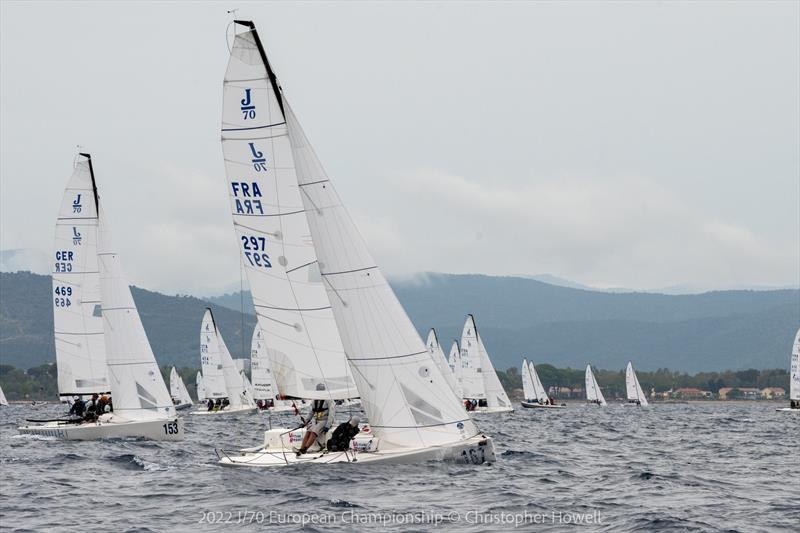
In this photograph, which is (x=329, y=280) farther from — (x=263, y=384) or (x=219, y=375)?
(x=219, y=375)

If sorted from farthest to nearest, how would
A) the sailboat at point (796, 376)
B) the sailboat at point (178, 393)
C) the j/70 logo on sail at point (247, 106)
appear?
the sailboat at point (178, 393), the sailboat at point (796, 376), the j/70 logo on sail at point (247, 106)

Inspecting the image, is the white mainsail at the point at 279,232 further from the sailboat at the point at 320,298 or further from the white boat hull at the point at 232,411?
the white boat hull at the point at 232,411

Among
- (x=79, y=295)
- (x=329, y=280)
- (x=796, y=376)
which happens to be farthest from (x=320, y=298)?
(x=796, y=376)

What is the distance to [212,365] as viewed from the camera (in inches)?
3880

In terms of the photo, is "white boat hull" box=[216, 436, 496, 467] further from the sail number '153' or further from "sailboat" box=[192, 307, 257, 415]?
"sailboat" box=[192, 307, 257, 415]

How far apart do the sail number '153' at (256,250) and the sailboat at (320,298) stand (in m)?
0.03

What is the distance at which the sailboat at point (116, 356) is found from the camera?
41.9m

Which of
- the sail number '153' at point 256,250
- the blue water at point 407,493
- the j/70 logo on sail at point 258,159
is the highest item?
the j/70 logo on sail at point 258,159

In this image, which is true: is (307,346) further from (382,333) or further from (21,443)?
(21,443)

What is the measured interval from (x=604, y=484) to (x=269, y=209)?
11.1 m

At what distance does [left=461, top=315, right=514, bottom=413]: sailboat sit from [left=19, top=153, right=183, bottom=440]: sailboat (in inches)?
2181

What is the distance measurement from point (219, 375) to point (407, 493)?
3069 inches

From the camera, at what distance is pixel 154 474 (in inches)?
1108

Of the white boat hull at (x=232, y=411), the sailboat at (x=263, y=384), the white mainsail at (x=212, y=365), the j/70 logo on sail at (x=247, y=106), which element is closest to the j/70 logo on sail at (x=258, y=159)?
the j/70 logo on sail at (x=247, y=106)
